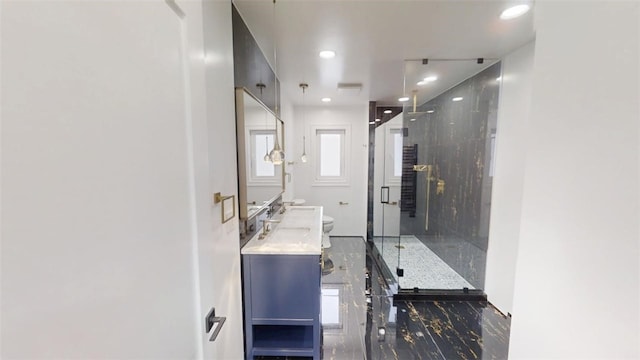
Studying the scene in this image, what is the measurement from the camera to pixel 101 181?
0.43 metres

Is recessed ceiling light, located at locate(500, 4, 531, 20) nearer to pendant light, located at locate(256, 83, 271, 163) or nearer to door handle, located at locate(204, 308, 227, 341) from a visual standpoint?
pendant light, located at locate(256, 83, 271, 163)

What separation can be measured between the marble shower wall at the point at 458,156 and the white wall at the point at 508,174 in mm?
120

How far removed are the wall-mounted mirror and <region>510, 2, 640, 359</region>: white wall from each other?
1.47m

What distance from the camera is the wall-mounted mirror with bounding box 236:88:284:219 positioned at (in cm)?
163

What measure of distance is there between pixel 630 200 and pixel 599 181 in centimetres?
6

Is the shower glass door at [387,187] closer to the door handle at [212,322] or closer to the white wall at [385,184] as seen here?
the white wall at [385,184]

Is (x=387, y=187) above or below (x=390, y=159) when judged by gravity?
below

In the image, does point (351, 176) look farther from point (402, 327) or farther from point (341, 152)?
point (402, 327)

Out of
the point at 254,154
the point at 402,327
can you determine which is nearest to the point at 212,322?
the point at 254,154

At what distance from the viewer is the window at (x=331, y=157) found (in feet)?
15.1

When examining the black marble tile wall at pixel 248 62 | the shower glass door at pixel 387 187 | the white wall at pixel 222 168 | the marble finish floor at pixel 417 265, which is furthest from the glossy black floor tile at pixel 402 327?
the black marble tile wall at pixel 248 62

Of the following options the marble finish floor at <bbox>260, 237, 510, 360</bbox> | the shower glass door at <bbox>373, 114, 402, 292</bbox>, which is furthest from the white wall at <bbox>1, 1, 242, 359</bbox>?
the shower glass door at <bbox>373, 114, 402, 292</bbox>

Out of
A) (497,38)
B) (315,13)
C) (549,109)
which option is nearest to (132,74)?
(549,109)

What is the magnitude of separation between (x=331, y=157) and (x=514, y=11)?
330 cm
